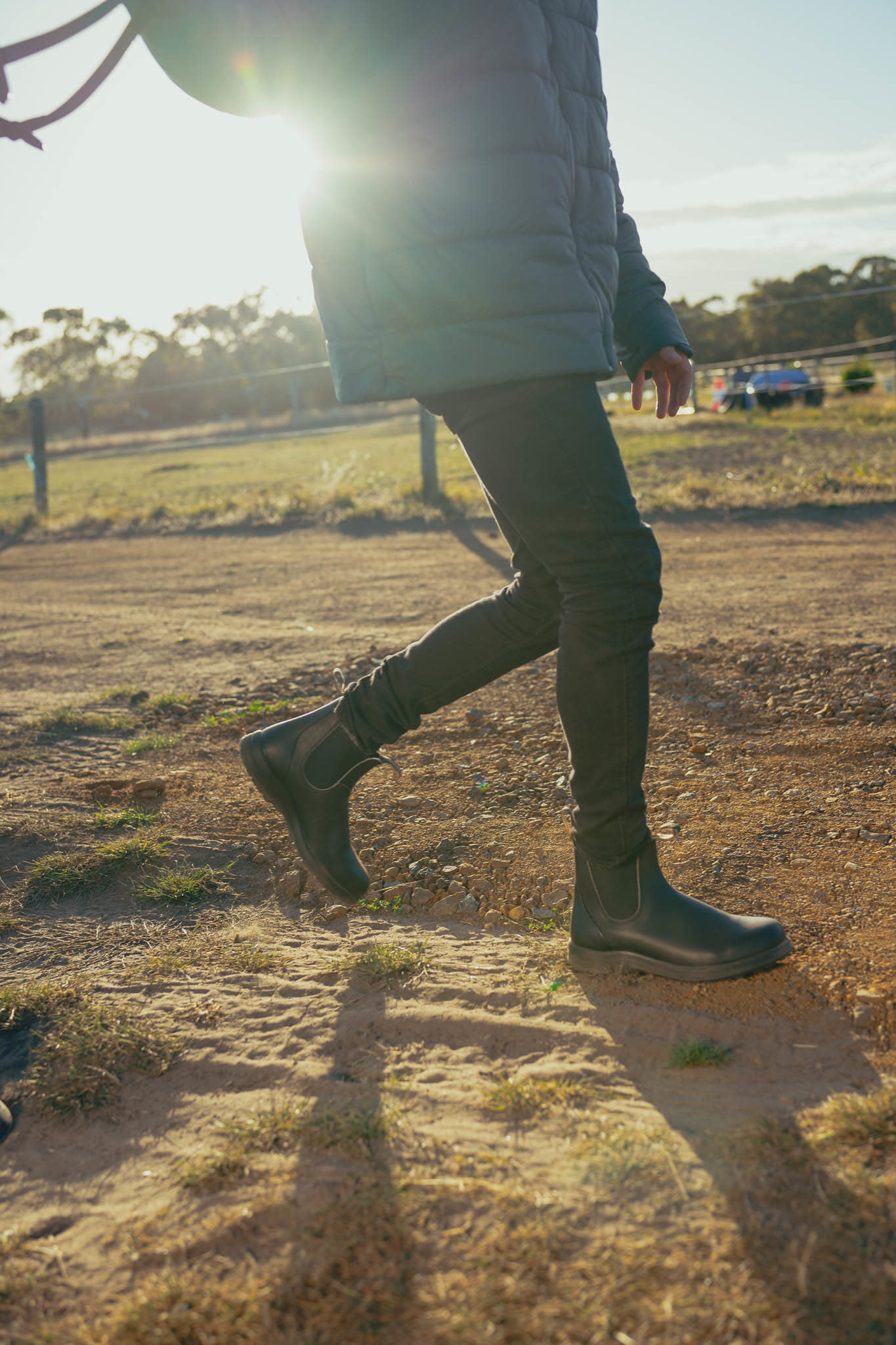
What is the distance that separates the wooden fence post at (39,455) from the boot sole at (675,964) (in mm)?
11997

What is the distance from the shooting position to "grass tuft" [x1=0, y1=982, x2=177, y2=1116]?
1739 mm

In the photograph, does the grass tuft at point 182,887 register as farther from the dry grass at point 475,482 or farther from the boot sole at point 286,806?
the dry grass at point 475,482

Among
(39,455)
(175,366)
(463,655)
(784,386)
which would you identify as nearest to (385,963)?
(463,655)

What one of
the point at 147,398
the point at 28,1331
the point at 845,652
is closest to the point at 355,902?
the point at 28,1331

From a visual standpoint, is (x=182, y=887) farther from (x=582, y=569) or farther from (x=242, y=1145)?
(x=582, y=569)

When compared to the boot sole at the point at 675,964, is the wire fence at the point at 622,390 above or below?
above

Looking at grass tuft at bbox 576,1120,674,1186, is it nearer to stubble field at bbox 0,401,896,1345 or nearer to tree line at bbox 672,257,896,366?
stubble field at bbox 0,401,896,1345

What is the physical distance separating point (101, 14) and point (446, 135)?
71 centimetres

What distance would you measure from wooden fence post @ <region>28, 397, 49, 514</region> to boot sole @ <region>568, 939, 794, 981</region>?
12.0 m

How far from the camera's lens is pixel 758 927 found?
76.0 inches

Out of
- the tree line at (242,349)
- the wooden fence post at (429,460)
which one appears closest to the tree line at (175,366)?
the tree line at (242,349)

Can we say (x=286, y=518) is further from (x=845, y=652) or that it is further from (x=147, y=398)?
(x=147, y=398)

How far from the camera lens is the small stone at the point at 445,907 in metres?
2.36

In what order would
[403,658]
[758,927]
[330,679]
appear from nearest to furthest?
[758,927] → [403,658] → [330,679]
